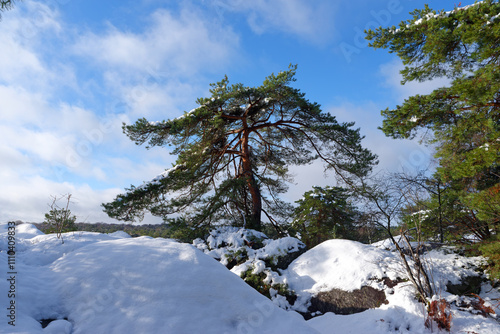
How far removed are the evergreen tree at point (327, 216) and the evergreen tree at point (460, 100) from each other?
16.2ft

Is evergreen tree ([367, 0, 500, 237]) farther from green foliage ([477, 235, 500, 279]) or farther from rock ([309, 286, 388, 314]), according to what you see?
rock ([309, 286, 388, 314])

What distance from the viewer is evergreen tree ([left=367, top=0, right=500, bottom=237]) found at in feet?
20.0

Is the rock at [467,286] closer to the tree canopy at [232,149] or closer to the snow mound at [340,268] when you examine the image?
the snow mound at [340,268]

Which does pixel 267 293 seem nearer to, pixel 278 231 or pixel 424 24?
pixel 278 231

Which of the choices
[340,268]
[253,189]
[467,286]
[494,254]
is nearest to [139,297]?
[340,268]

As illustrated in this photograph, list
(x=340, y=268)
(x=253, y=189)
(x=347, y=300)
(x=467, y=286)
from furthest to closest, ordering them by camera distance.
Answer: (x=253, y=189), (x=340, y=268), (x=467, y=286), (x=347, y=300)

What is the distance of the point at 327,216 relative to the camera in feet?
42.5

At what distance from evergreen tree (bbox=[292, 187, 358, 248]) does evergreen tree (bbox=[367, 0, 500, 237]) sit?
4.94 meters

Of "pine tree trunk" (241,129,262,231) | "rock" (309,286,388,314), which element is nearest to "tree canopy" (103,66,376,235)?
"pine tree trunk" (241,129,262,231)

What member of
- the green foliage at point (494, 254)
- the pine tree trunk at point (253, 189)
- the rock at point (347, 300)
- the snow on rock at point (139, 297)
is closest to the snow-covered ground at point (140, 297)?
the snow on rock at point (139, 297)

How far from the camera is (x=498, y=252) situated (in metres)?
5.45

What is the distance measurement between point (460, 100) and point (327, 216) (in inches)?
309

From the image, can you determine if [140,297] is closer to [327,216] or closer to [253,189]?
[253,189]

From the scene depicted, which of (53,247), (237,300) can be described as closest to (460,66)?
(237,300)
